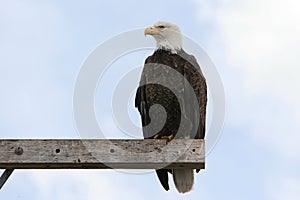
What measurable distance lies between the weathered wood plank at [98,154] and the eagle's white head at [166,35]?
3.73 metres

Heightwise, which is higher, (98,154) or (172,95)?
(172,95)

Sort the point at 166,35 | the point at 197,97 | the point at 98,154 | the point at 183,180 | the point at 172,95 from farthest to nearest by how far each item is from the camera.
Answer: the point at 166,35 → the point at 172,95 → the point at 197,97 → the point at 183,180 → the point at 98,154

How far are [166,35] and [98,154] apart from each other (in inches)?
160

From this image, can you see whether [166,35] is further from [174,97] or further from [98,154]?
[98,154]

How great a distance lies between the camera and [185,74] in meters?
6.63

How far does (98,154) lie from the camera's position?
11.0ft

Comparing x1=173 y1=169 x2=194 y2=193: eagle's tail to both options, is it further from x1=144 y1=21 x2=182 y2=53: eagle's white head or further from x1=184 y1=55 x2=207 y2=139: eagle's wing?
x1=144 y1=21 x2=182 y2=53: eagle's white head

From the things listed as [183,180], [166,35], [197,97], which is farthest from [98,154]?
[166,35]

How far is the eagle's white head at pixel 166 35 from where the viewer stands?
7.13 m

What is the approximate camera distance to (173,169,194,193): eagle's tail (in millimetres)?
5977

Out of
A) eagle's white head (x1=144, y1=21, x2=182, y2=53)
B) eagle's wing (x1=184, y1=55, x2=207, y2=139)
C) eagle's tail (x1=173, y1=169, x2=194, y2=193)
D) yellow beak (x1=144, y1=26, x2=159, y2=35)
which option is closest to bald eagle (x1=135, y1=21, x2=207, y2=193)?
eagle's wing (x1=184, y1=55, x2=207, y2=139)

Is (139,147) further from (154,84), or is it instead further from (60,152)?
(154,84)

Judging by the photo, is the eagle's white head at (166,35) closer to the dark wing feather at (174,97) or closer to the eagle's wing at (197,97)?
the dark wing feather at (174,97)

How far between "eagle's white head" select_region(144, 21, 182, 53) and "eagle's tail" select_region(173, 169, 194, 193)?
62.9 inches
